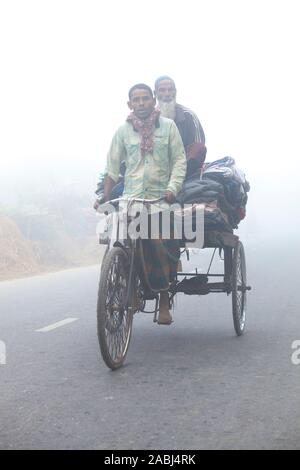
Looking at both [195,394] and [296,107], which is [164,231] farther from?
[296,107]

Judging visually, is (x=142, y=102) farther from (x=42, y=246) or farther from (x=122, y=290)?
(x=42, y=246)

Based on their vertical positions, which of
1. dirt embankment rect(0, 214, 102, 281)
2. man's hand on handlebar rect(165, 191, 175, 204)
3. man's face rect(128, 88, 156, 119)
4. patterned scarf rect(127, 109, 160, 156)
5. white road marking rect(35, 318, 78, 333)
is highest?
man's face rect(128, 88, 156, 119)

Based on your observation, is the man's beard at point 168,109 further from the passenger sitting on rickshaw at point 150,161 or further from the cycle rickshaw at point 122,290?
the cycle rickshaw at point 122,290

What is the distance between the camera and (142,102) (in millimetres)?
5898

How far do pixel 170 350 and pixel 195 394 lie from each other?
151 cm

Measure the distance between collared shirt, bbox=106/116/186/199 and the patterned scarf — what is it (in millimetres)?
40

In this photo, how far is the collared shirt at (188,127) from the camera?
6695 mm

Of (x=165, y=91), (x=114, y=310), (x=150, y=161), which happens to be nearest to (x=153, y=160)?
(x=150, y=161)

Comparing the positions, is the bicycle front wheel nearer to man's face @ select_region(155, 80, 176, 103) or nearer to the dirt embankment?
man's face @ select_region(155, 80, 176, 103)

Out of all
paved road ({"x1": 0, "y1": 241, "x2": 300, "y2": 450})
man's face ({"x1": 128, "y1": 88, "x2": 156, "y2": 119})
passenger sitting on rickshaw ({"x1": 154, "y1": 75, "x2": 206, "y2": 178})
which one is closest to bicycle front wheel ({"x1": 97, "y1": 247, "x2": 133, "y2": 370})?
paved road ({"x1": 0, "y1": 241, "x2": 300, "y2": 450})

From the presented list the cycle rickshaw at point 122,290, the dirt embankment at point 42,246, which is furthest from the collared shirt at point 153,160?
the dirt embankment at point 42,246

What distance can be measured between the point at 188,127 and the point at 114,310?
2.24 m

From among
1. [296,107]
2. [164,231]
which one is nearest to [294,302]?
[164,231]

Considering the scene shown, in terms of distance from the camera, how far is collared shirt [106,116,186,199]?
5957 mm
